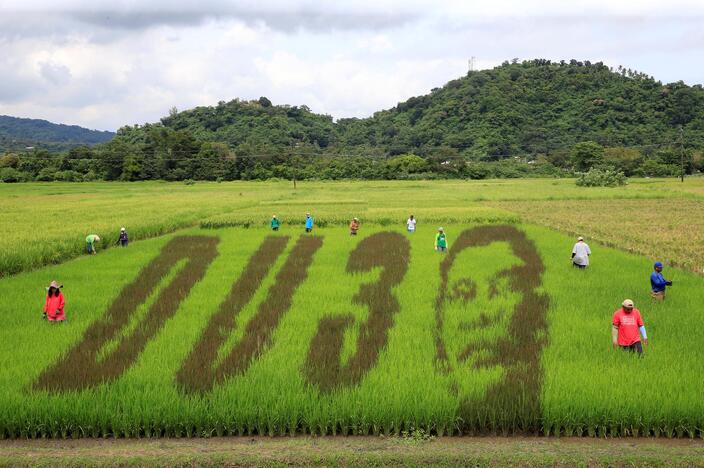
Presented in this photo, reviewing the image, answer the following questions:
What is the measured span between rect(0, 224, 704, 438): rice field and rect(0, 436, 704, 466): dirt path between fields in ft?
0.53

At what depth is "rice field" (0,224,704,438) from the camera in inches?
244

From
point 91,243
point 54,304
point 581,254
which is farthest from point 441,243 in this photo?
point 91,243

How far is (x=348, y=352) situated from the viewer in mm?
8219

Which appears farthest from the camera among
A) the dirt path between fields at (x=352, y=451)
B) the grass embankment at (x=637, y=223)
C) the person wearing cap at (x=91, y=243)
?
the person wearing cap at (x=91, y=243)

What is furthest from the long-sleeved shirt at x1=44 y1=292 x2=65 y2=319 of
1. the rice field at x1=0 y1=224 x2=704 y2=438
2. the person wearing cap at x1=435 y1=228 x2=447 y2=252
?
the person wearing cap at x1=435 y1=228 x2=447 y2=252

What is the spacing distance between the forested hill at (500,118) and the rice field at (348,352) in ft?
272

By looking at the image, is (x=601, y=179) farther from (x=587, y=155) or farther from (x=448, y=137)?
(x=448, y=137)

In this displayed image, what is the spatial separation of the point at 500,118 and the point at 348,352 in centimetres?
10369

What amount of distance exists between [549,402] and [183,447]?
4.12m

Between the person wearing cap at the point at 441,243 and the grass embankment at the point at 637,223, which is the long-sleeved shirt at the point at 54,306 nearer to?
the person wearing cap at the point at 441,243

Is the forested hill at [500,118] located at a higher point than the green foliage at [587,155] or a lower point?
higher

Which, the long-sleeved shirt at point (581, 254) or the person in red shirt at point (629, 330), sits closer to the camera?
the person in red shirt at point (629, 330)

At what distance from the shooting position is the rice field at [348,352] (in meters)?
6.21

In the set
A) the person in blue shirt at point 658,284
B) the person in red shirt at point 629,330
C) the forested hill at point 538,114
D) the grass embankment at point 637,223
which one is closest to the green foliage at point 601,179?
the grass embankment at point 637,223
